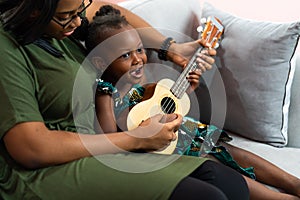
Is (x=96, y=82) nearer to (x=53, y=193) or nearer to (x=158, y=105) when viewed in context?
(x=158, y=105)

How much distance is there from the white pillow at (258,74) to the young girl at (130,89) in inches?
7.5

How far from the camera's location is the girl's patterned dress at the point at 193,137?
1.38m

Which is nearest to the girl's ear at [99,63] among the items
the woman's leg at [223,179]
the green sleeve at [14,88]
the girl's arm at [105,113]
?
the girl's arm at [105,113]

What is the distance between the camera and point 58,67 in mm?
1141

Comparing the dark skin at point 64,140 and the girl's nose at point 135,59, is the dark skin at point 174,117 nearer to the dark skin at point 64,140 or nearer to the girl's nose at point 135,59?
the girl's nose at point 135,59

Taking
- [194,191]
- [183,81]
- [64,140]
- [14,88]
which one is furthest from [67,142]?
[183,81]

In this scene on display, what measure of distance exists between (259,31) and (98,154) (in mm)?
787

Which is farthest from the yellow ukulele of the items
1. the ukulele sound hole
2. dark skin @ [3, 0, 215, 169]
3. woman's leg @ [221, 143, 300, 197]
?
woman's leg @ [221, 143, 300, 197]

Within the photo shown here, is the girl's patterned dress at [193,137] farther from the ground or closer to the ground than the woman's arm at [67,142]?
closer to the ground

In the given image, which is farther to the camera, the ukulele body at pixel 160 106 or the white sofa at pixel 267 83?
the white sofa at pixel 267 83

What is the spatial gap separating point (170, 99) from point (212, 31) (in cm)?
33

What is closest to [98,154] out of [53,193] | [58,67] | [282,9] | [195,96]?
[53,193]

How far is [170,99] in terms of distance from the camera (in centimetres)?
139

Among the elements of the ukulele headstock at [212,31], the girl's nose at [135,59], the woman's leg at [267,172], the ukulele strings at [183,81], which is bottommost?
the woman's leg at [267,172]
